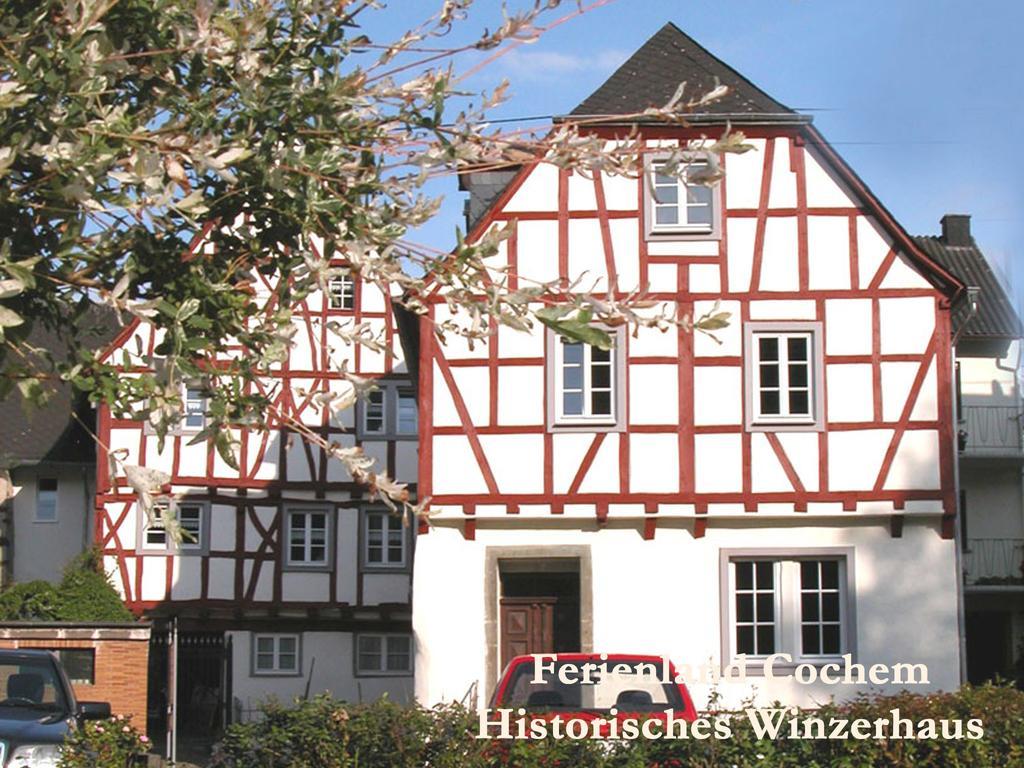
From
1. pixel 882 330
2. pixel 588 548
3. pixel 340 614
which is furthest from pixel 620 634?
pixel 340 614

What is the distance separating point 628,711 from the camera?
12.3 m

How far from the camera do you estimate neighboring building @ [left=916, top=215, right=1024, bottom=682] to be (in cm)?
3603

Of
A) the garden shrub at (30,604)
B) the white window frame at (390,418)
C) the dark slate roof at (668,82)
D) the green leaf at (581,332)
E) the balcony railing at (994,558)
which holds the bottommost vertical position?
the garden shrub at (30,604)

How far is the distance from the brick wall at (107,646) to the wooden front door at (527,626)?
5.82 meters

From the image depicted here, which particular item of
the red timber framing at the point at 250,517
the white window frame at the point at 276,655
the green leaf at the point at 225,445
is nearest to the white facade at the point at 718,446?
the red timber framing at the point at 250,517

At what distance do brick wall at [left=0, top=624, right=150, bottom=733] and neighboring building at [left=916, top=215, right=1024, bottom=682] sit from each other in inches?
750

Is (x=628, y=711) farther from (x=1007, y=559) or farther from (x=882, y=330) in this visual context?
(x=1007, y=559)

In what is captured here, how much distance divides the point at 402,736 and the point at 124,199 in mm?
6114

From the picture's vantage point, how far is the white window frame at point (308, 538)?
33.0m

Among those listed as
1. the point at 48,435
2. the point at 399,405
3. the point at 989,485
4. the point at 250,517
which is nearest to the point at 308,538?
the point at 250,517

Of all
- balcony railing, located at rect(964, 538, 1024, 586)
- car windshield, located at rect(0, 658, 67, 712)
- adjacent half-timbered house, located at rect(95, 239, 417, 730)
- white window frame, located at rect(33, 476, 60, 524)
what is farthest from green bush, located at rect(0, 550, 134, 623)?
balcony railing, located at rect(964, 538, 1024, 586)

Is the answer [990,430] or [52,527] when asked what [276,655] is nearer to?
[52,527]

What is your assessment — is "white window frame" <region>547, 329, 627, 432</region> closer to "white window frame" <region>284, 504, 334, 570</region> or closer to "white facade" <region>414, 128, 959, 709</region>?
"white facade" <region>414, 128, 959, 709</region>

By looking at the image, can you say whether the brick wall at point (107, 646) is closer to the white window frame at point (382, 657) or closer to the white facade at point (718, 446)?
the white facade at point (718, 446)
